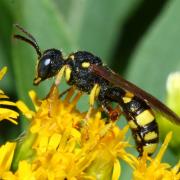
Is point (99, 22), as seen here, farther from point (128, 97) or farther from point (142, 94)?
point (142, 94)

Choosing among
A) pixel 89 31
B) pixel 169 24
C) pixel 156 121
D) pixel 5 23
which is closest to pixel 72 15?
pixel 89 31

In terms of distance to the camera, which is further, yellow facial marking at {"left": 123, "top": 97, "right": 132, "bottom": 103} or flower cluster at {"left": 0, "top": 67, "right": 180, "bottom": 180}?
yellow facial marking at {"left": 123, "top": 97, "right": 132, "bottom": 103}

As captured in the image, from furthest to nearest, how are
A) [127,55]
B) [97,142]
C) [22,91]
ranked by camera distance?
1. [127,55]
2. [22,91]
3. [97,142]

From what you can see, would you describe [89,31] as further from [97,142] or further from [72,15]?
[97,142]

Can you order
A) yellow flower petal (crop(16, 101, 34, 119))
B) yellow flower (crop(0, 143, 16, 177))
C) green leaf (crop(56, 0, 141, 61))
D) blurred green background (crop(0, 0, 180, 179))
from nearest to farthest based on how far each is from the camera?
yellow flower (crop(0, 143, 16, 177))
yellow flower petal (crop(16, 101, 34, 119))
blurred green background (crop(0, 0, 180, 179))
green leaf (crop(56, 0, 141, 61))

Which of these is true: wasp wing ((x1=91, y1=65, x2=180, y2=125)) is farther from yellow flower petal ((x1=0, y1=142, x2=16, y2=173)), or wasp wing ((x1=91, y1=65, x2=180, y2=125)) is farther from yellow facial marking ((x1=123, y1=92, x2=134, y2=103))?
yellow flower petal ((x1=0, y1=142, x2=16, y2=173))

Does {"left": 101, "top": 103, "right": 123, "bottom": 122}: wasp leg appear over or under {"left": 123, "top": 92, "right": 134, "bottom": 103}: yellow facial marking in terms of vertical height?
under

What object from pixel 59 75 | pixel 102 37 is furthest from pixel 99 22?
pixel 59 75

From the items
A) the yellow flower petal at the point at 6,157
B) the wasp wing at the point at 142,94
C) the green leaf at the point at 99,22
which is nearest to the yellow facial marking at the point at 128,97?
the wasp wing at the point at 142,94

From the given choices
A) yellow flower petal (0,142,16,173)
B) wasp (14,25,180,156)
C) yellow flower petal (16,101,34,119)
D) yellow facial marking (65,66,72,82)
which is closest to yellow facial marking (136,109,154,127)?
Answer: wasp (14,25,180,156)
